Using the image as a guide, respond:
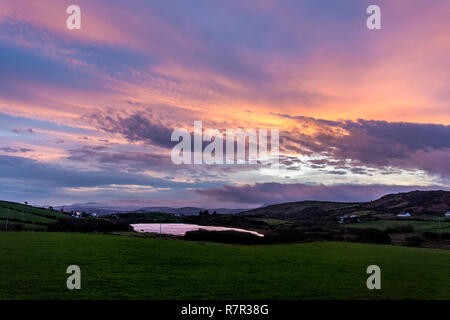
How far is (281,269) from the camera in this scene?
3147cm

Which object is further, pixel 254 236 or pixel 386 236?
pixel 386 236

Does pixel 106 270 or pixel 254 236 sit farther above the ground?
pixel 106 270

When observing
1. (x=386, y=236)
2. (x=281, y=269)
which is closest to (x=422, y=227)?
(x=386, y=236)

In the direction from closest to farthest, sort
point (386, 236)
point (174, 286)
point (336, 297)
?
point (336, 297) < point (174, 286) < point (386, 236)

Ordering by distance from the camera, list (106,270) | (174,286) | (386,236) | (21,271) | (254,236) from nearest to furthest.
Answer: (174,286) → (21,271) → (106,270) → (254,236) → (386,236)
